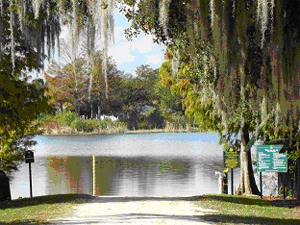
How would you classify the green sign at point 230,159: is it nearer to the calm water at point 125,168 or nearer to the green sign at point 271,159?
the green sign at point 271,159

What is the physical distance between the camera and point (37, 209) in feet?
38.9

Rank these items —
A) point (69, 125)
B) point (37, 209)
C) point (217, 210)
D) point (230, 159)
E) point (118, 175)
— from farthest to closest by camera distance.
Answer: point (69, 125)
point (118, 175)
point (230, 159)
point (37, 209)
point (217, 210)

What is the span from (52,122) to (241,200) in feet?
158

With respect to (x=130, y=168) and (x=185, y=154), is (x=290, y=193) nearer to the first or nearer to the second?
(x=130, y=168)

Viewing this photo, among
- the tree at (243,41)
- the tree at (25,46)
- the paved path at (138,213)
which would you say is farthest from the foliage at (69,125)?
the tree at (243,41)

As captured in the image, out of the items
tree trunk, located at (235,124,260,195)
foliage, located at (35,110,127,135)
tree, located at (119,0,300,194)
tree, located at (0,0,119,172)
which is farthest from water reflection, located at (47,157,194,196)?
foliage, located at (35,110,127,135)

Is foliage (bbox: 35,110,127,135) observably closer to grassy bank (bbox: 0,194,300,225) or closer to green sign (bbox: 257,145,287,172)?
grassy bank (bbox: 0,194,300,225)

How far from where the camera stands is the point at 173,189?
22156 mm

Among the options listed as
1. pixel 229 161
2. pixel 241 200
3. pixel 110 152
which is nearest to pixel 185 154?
pixel 110 152

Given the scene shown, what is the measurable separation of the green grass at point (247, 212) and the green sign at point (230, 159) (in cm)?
243

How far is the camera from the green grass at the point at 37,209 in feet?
33.6

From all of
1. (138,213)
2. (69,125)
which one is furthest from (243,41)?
(69,125)

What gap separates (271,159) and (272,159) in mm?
37

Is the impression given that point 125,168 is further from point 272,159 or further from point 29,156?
point 272,159
